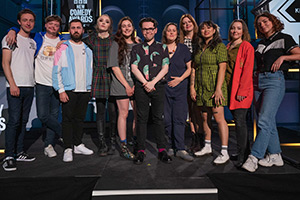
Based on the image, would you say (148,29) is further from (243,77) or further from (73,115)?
(73,115)

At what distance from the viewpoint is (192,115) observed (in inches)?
104

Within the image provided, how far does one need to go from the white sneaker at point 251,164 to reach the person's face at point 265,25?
3.88 ft

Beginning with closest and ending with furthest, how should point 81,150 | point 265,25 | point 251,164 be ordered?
point 251,164, point 265,25, point 81,150

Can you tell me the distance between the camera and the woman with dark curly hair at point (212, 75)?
210 centimetres

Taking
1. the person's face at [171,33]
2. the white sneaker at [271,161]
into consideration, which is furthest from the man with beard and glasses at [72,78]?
the white sneaker at [271,161]

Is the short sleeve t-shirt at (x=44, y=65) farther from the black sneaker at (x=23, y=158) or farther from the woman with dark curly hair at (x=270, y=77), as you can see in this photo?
the woman with dark curly hair at (x=270, y=77)

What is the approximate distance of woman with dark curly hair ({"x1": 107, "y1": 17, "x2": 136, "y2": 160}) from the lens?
2285 millimetres

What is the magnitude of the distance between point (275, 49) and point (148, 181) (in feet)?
5.39

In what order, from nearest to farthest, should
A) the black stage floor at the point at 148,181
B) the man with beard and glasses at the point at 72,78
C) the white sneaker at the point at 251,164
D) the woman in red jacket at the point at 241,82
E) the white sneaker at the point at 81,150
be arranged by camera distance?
the black stage floor at the point at 148,181, the white sneaker at the point at 251,164, the woman in red jacket at the point at 241,82, the man with beard and glasses at the point at 72,78, the white sneaker at the point at 81,150

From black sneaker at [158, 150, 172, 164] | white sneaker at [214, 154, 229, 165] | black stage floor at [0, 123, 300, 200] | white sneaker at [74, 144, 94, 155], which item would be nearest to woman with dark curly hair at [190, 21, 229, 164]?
white sneaker at [214, 154, 229, 165]

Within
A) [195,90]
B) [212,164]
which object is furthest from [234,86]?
[212,164]

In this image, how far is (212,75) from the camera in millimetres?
2164

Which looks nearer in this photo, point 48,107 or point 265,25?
point 265,25

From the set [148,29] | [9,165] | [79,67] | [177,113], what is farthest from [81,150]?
[148,29]
